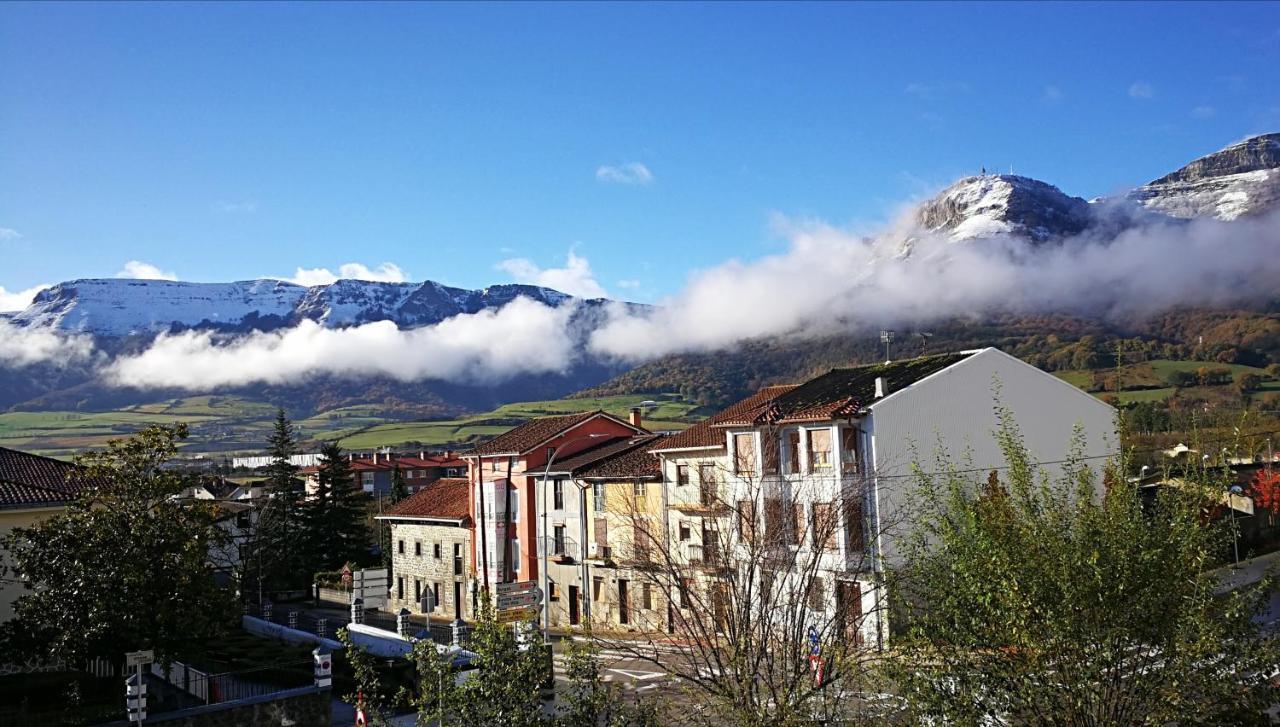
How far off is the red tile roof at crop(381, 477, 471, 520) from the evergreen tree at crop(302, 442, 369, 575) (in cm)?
771

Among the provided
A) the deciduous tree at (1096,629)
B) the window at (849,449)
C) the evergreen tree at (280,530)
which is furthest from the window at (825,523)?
the evergreen tree at (280,530)

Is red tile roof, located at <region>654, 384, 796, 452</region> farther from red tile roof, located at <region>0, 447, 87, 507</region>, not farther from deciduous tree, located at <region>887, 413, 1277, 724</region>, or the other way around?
deciduous tree, located at <region>887, 413, 1277, 724</region>

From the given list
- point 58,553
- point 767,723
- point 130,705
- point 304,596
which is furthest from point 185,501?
point 304,596

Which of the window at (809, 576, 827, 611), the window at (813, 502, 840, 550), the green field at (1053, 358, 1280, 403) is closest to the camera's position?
the window at (809, 576, 827, 611)

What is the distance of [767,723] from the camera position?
13.3 m

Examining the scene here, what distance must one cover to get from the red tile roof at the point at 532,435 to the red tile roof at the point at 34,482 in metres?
23.2

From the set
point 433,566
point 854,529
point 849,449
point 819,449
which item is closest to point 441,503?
point 433,566

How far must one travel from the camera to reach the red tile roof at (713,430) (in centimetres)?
4231

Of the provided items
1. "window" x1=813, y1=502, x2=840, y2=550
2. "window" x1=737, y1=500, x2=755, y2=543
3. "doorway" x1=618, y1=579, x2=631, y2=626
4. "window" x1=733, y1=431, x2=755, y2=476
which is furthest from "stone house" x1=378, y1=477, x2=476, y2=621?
"window" x1=737, y1=500, x2=755, y2=543

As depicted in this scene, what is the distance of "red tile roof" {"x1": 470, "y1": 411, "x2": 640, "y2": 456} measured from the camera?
53.5 meters

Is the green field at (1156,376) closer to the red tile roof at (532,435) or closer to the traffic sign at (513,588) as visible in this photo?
the red tile roof at (532,435)

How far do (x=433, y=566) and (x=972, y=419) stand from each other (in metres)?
34.7

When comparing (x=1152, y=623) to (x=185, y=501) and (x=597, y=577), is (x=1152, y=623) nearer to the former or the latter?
(x=185, y=501)

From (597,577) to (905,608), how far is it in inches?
1440
